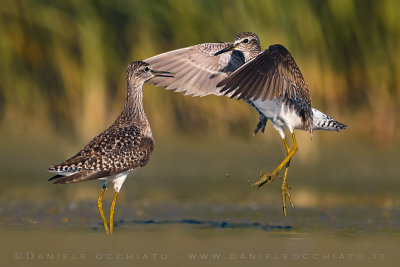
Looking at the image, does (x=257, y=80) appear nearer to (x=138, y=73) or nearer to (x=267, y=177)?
(x=267, y=177)

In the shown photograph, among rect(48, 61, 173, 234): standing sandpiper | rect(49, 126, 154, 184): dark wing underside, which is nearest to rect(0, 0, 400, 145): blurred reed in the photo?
rect(48, 61, 173, 234): standing sandpiper

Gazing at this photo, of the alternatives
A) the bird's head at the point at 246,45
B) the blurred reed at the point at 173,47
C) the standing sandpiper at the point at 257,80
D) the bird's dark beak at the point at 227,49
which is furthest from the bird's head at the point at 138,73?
the blurred reed at the point at 173,47

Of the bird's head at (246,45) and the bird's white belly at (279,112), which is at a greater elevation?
the bird's head at (246,45)

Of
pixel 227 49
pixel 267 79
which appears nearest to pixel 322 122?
pixel 227 49

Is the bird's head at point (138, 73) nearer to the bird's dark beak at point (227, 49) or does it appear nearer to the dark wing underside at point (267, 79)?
the bird's dark beak at point (227, 49)

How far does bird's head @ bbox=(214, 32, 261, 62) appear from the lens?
1081 centimetres

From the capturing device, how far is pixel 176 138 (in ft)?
50.7

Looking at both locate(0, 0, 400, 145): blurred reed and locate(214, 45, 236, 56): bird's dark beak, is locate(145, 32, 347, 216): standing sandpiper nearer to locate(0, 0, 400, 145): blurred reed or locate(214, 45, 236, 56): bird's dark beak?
locate(214, 45, 236, 56): bird's dark beak

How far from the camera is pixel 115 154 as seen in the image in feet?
32.7

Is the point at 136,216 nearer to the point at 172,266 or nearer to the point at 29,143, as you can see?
the point at 172,266

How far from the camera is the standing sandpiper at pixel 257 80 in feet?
31.7

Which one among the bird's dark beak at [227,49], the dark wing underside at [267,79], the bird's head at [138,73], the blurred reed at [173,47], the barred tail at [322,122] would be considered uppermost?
the blurred reed at [173,47]

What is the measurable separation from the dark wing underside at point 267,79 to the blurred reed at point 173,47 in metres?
4.33

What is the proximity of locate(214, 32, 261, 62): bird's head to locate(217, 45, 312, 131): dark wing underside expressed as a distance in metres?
0.83
